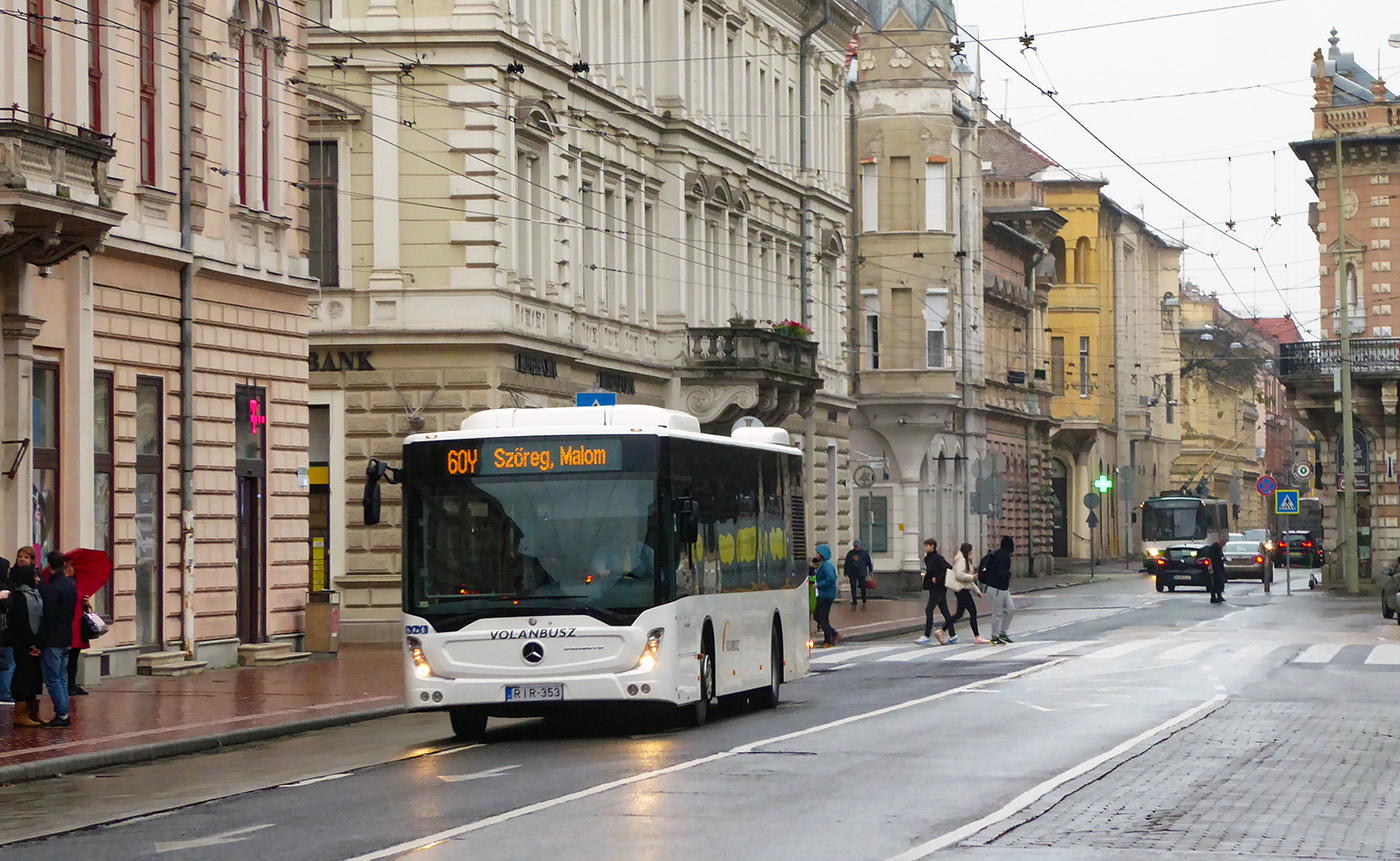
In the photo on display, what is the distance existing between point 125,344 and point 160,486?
192 cm

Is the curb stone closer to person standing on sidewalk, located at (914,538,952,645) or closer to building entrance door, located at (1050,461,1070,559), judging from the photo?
person standing on sidewalk, located at (914,538,952,645)

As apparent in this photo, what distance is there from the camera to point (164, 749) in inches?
775

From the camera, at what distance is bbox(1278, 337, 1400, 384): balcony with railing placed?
65.4 m

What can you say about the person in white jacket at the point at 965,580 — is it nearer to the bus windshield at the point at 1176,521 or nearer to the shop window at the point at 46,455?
the shop window at the point at 46,455

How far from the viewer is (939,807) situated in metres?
14.2

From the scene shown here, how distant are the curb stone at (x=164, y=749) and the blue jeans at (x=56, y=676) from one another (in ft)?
5.10

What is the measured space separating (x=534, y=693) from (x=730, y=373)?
28103 mm

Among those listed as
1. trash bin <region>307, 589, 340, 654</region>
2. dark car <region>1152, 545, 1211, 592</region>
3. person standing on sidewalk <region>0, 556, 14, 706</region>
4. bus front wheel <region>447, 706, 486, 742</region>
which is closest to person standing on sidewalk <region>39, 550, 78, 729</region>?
person standing on sidewalk <region>0, 556, 14, 706</region>

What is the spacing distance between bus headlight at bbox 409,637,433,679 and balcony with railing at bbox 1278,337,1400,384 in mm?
48833

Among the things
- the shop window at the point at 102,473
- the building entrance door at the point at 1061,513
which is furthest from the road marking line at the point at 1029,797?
the building entrance door at the point at 1061,513

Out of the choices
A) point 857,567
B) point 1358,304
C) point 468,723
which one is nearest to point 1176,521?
point 1358,304

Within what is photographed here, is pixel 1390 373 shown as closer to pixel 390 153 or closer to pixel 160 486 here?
pixel 390 153

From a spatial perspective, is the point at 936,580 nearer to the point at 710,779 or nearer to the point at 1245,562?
the point at 710,779

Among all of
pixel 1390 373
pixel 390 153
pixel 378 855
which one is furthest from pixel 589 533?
pixel 1390 373
